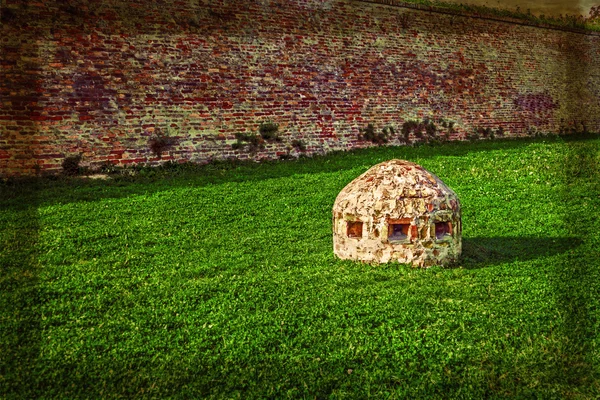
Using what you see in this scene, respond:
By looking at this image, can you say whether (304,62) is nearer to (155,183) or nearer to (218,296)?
(155,183)

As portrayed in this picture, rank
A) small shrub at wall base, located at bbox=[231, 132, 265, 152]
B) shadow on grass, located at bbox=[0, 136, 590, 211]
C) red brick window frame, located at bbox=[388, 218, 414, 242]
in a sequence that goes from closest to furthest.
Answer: red brick window frame, located at bbox=[388, 218, 414, 242] < shadow on grass, located at bbox=[0, 136, 590, 211] < small shrub at wall base, located at bbox=[231, 132, 265, 152]

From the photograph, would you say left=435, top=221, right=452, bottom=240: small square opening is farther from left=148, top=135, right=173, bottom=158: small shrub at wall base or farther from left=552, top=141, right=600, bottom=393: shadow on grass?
left=148, top=135, right=173, bottom=158: small shrub at wall base

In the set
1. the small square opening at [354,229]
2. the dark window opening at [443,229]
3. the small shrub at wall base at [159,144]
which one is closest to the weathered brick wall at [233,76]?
Result: the small shrub at wall base at [159,144]

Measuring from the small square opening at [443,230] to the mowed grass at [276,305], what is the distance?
1.48 ft

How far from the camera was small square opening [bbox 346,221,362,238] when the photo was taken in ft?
19.9

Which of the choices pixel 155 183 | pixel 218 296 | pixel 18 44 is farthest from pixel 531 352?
pixel 18 44

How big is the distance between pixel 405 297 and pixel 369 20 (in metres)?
13.4

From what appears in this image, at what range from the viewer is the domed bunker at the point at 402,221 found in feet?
19.2

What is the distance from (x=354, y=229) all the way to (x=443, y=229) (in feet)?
3.39

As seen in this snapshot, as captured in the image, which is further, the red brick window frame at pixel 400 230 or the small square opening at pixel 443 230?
the small square opening at pixel 443 230

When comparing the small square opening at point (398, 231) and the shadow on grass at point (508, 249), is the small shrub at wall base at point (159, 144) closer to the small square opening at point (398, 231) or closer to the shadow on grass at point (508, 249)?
the shadow on grass at point (508, 249)

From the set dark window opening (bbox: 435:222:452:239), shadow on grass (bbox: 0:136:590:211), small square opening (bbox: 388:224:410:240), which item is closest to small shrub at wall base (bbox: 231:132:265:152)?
shadow on grass (bbox: 0:136:590:211)

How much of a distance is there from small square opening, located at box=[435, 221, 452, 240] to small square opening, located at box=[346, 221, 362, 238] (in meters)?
0.89

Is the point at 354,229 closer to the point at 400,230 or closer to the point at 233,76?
the point at 400,230
